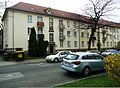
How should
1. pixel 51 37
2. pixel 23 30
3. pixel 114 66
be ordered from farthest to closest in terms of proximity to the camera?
pixel 51 37 → pixel 23 30 → pixel 114 66

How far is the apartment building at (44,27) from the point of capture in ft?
109

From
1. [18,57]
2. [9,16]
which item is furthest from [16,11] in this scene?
[18,57]

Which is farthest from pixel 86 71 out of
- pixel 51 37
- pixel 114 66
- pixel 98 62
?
pixel 51 37

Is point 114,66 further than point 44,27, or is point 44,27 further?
point 44,27

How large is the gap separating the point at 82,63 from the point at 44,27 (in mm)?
28292

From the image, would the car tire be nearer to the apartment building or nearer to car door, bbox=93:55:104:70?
car door, bbox=93:55:104:70

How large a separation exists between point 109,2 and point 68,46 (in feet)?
50.9

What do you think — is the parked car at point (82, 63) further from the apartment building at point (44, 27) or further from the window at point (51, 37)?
the window at point (51, 37)

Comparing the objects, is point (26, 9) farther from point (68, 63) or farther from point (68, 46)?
point (68, 63)

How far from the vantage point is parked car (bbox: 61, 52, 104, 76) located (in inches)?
392

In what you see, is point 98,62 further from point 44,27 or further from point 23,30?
point 44,27

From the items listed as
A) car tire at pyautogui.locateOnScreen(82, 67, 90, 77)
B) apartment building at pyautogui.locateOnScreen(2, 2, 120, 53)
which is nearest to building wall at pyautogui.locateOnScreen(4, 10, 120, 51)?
apartment building at pyautogui.locateOnScreen(2, 2, 120, 53)

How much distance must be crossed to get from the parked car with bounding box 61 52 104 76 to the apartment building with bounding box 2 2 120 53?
24542 millimetres

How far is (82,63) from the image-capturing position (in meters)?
10.1
